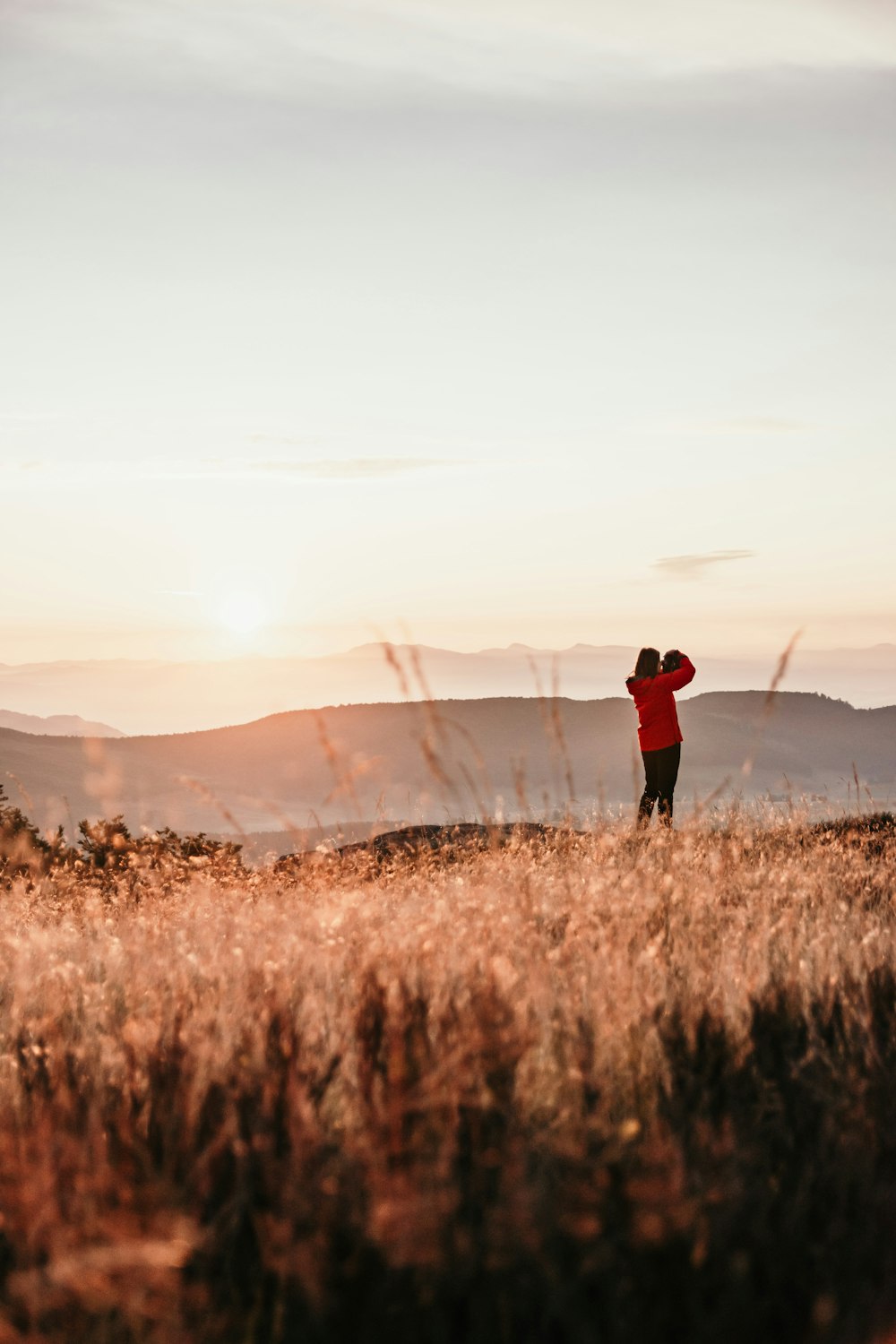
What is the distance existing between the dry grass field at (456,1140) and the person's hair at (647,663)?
5.98 m

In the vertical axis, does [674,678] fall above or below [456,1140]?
above

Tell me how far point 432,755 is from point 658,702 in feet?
16.5

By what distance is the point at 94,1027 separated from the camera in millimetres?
3375

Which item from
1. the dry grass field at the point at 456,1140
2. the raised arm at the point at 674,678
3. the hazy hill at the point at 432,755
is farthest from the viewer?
the raised arm at the point at 674,678

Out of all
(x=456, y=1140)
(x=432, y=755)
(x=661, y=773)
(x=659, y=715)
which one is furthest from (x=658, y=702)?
(x=456, y=1140)

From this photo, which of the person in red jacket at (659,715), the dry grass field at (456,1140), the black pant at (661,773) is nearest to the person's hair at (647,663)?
the person in red jacket at (659,715)

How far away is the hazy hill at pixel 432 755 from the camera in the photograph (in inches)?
253

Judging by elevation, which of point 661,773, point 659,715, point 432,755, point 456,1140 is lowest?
point 456,1140

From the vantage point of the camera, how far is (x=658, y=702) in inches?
A: 407

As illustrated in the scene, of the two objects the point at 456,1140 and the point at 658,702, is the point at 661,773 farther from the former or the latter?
the point at 456,1140

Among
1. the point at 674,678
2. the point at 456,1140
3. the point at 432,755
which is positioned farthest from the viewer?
the point at 674,678

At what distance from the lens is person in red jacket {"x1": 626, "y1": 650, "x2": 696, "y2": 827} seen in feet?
33.7

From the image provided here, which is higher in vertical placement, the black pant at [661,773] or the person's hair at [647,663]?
the person's hair at [647,663]

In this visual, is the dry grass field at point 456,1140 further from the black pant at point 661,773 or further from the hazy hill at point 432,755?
the black pant at point 661,773
